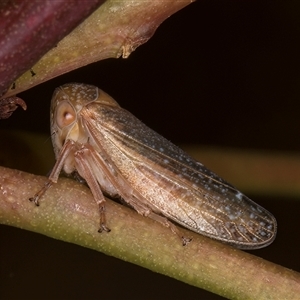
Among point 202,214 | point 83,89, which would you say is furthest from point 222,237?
point 83,89

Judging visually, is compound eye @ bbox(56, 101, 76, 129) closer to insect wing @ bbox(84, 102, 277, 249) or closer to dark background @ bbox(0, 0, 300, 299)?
insect wing @ bbox(84, 102, 277, 249)

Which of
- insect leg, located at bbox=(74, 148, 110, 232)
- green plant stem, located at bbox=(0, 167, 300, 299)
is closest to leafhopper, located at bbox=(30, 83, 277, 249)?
insect leg, located at bbox=(74, 148, 110, 232)

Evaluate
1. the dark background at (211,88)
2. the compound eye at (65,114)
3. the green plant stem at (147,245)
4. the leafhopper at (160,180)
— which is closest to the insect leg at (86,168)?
the leafhopper at (160,180)

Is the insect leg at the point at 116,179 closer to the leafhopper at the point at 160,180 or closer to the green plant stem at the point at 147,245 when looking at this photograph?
the leafhopper at the point at 160,180

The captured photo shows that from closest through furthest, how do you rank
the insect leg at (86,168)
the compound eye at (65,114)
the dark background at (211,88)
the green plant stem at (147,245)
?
1. the green plant stem at (147,245)
2. the insect leg at (86,168)
3. the compound eye at (65,114)
4. the dark background at (211,88)

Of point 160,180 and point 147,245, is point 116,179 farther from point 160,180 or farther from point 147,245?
point 147,245

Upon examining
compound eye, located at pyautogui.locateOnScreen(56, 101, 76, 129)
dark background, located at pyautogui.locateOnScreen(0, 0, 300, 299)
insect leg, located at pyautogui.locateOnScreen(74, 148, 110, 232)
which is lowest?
dark background, located at pyautogui.locateOnScreen(0, 0, 300, 299)

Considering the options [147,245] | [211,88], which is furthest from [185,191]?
[211,88]
